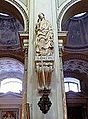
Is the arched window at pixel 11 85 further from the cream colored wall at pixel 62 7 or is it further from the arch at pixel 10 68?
the cream colored wall at pixel 62 7

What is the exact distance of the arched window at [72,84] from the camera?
14.5 metres

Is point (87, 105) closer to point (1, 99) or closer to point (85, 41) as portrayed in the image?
point (85, 41)

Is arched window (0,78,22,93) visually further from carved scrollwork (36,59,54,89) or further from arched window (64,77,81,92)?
carved scrollwork (36,59,54,89)

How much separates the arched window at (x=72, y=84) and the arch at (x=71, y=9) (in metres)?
7.21

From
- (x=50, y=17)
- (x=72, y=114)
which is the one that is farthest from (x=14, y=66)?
(x=50, y=17)

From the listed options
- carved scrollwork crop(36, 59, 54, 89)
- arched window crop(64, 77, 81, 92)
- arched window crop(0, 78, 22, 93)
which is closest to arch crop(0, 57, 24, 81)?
arched window crop(0, 78, 22, 93)

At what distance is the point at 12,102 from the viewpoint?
1377 centimetres

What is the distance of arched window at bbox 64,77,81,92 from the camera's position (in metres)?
14.5

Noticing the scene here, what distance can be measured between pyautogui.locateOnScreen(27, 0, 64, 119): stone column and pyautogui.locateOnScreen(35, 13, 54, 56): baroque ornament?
26 cm

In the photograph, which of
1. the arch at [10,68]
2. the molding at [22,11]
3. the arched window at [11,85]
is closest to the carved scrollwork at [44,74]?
the molding at [22,11]

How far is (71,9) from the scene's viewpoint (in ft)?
24.5

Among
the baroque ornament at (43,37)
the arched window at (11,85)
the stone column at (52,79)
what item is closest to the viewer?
the stone column at (52,79)

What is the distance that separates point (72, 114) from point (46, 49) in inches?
340

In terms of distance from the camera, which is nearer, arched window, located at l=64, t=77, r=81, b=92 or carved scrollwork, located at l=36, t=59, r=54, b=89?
carved scrollwork, located at l=36, t=59, r=54, b=89
